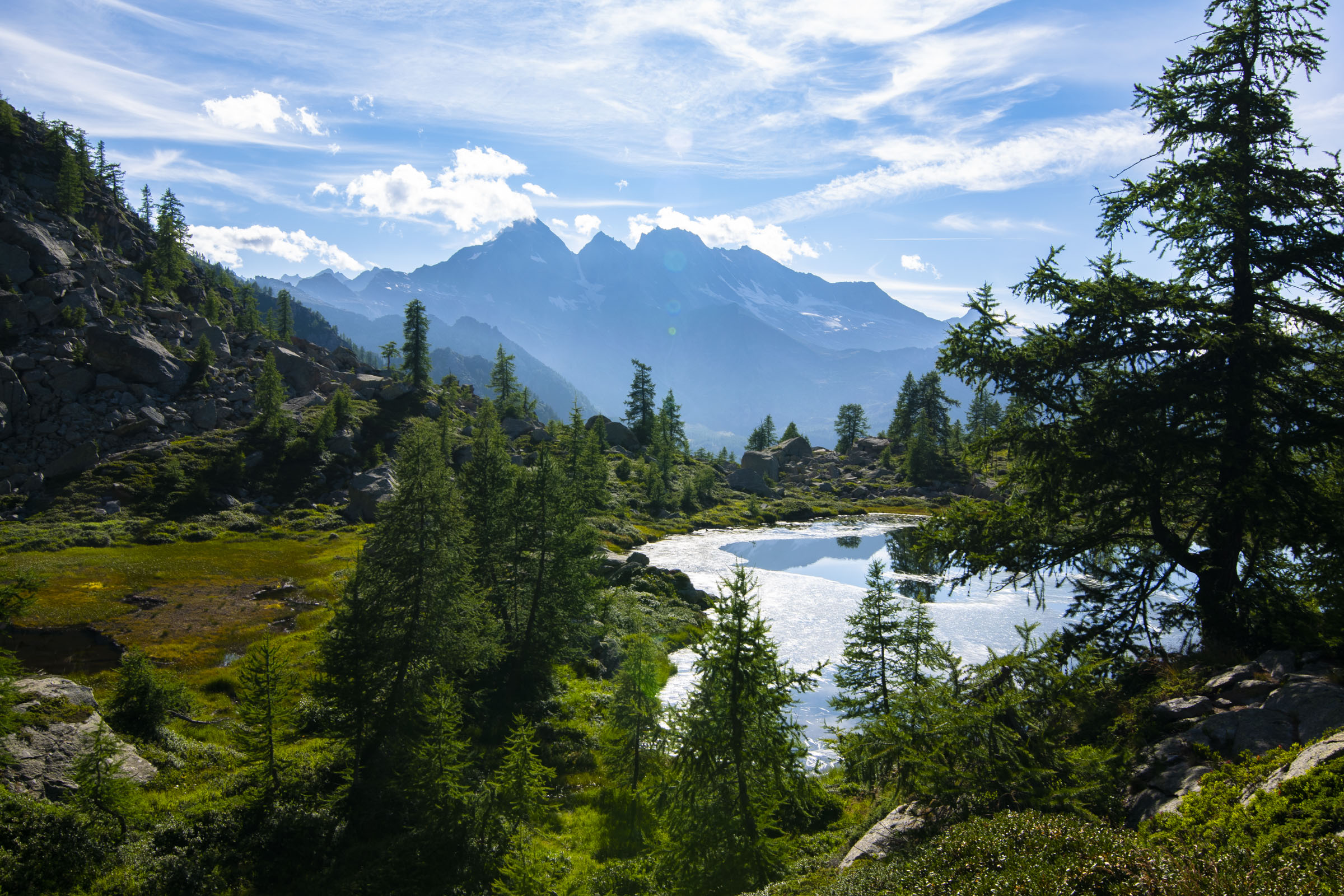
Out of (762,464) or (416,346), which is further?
(762,464)

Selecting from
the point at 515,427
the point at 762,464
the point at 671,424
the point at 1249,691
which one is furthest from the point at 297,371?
the point at 1249,691

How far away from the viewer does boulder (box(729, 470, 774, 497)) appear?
121 m

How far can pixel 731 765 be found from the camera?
14508 millimetres

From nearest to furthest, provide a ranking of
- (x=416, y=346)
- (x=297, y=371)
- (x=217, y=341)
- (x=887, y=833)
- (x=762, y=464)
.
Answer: (x=887, y=833) < (x=416, y=346) < (x=217, y=341) < (x=297, y=371) < (x=762, y=464)

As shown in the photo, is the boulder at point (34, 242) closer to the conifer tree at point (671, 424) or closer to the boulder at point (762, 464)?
the conifer tree at point (671, 424)

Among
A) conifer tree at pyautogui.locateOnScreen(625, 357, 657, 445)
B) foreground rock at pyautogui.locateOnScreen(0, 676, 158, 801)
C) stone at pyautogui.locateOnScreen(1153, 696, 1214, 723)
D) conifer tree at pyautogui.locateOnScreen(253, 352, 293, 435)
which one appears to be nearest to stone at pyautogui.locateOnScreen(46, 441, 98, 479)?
conifer tree at pyautogui.locateOnScreen(253, 352, 293, 435)

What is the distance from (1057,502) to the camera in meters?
12.5

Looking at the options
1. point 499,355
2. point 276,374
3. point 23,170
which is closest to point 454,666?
point 276,374

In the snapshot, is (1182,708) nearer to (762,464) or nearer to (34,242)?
(762,464)

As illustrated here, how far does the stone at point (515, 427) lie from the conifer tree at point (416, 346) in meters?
18.7

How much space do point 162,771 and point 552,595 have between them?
53.4ft

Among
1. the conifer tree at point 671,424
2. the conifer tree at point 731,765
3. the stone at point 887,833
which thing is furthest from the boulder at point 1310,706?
the conifer tree at point 671,424

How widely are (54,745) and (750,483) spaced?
111486 mm

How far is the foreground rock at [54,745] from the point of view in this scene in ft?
55.2
